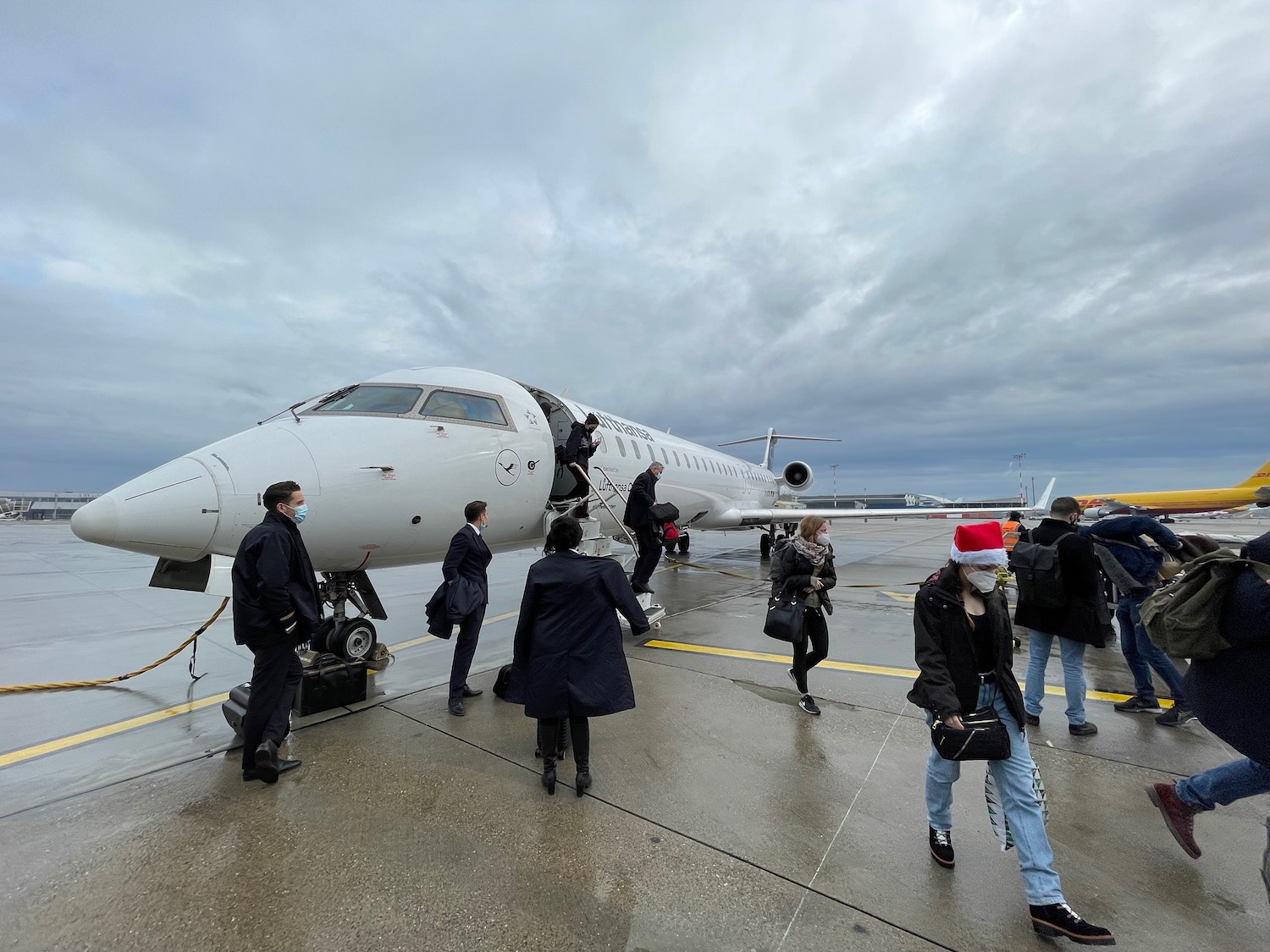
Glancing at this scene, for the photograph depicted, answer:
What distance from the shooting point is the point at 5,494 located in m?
79.3

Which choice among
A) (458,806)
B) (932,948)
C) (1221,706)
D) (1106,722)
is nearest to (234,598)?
(458,806)

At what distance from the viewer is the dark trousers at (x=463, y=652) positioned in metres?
4.54

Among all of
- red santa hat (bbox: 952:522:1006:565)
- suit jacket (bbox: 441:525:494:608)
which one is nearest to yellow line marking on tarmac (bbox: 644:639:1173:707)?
suit jacket (bbox: 441:525:494:608)

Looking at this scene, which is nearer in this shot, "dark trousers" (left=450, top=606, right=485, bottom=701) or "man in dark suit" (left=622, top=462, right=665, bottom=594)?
"dark trousers" (left=450, top=606, right=485, bottom=701)

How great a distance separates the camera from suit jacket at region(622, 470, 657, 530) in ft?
22.7

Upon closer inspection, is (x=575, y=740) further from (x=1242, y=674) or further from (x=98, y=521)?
(x=98, y=521)

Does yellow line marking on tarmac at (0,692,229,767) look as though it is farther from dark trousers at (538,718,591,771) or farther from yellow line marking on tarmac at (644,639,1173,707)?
yellow line marking on tarmac at (644,639,1173,707)

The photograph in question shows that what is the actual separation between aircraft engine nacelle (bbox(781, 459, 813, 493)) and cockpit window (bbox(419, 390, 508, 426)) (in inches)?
732

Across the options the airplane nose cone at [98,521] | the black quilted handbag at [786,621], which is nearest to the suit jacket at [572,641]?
the black quilted handbag at [786,621]

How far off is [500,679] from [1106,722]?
5023mm

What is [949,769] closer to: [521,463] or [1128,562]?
[1128,562]

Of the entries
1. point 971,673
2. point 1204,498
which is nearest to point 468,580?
point 971,673

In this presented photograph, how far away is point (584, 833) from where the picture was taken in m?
2.89

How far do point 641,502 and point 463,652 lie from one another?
305cm
